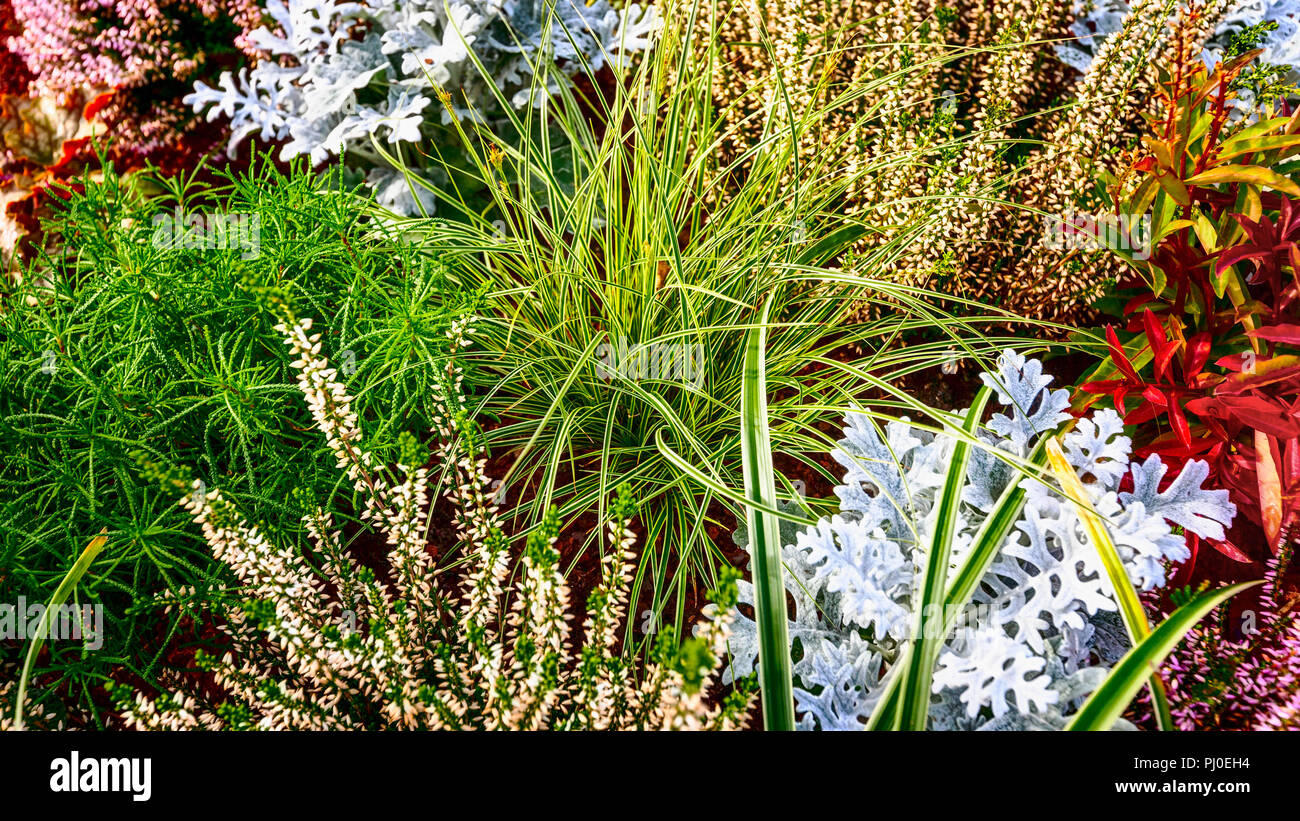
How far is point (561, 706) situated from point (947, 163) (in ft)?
4.85

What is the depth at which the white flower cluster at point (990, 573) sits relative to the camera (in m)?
1.18

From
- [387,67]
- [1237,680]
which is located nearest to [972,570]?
[1237,680]

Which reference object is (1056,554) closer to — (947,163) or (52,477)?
(947,163)

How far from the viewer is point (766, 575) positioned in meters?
1.11

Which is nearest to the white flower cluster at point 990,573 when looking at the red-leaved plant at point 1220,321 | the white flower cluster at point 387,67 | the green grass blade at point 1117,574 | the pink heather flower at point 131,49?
the green grass blade at point 1117,574

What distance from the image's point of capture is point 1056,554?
1447 mm

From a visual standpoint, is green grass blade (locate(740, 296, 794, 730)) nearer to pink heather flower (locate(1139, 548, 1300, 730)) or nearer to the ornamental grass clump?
the ornamental grass clump

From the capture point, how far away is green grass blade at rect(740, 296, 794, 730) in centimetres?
107

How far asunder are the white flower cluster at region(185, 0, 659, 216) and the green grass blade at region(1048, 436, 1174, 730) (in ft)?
5.39
